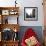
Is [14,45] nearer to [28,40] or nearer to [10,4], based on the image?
[28,40]

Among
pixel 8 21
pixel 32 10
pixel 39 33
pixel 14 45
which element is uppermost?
pixel 32 10

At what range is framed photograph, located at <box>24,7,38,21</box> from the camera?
612cm

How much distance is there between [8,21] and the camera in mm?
6129

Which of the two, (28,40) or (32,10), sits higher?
(32,10)

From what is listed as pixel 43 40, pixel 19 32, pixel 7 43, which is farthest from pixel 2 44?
pixel 43 40

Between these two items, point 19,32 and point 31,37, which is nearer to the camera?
point 31,37

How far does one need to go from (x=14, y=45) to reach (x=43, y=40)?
112cm

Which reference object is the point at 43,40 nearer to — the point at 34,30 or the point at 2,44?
the point at 34,30

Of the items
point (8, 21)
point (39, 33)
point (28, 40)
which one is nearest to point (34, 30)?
point (39, 33)

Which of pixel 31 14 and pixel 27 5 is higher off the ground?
pixel 27 5

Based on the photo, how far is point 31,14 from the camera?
6.15 meters

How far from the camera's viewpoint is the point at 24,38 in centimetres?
582

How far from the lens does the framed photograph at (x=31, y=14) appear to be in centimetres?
612

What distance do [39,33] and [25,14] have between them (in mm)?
924
